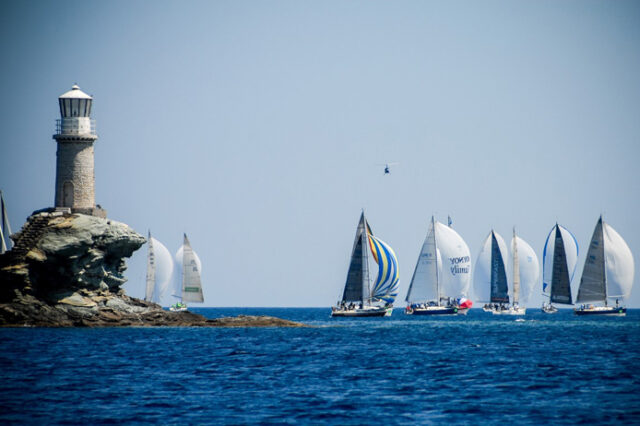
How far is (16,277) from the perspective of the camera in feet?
186

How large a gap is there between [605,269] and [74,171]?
5865cm

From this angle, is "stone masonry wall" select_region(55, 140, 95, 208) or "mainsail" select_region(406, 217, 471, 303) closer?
"stone masonry wall" select_region(55, 140, 95, 208)

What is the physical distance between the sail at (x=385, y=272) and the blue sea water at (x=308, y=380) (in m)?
36.3

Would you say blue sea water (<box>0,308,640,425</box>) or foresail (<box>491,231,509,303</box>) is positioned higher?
foresail (<box>491,231,509,303</box>)

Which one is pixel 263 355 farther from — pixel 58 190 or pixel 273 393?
pixel 58 190

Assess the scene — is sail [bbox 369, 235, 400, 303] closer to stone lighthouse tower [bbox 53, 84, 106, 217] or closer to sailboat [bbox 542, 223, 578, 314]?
sailboat [bbox 542, 223, 578, 314]

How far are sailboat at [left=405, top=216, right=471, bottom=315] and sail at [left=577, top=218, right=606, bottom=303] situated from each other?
574 inches

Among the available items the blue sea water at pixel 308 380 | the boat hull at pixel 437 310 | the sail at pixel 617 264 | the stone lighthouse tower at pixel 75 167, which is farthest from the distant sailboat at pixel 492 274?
the stone lighthouse tower at pixel 75 167

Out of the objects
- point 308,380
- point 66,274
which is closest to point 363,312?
point 66,274

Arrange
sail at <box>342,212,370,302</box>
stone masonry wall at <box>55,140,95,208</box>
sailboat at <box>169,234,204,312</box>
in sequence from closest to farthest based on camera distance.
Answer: stone masonry wall at <box>55,140,95,208</box> < sail at <box>342,212,370,302</box> < sailboat at <box>169,234,204,312</box>

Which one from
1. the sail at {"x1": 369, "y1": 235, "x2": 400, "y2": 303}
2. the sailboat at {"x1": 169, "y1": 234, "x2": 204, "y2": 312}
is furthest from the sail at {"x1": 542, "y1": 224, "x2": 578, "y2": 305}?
the sailboat at {"x1": 169, "y1": 234, "x2": 204, "y2": 312}

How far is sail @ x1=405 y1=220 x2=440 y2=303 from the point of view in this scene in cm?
9838

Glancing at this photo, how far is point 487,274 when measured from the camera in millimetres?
109688

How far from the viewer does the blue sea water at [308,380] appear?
85.9ft
